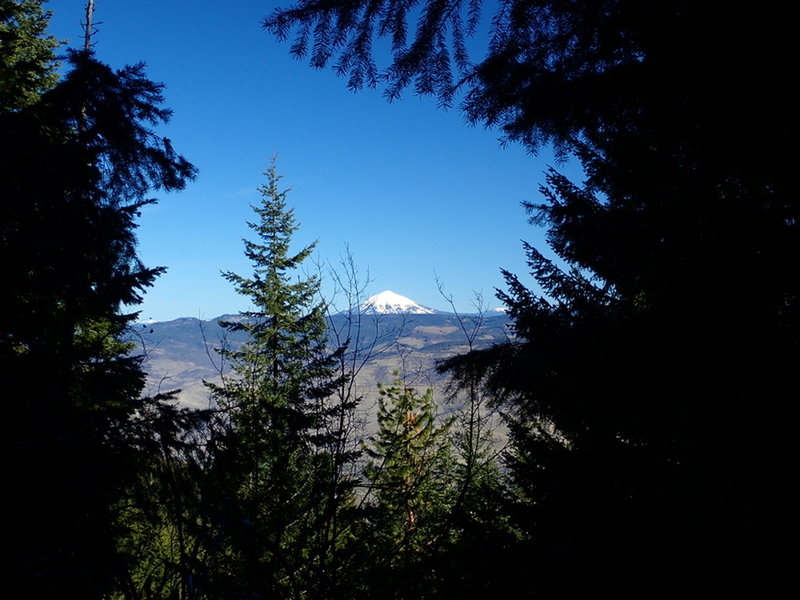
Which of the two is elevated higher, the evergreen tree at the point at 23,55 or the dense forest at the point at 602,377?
the evergreen tree at the point at 23,55

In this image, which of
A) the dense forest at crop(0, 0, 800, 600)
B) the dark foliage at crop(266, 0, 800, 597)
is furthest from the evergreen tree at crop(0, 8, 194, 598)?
the dark foliage at crop(266, 0, 800, 597)

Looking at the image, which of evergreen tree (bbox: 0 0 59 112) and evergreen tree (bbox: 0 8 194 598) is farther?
evergreen tree (bbox: 0 0 59 112)

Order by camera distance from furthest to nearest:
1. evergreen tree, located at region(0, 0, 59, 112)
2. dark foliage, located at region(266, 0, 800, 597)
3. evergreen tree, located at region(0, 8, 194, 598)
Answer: evergreen tree, located at region(0, 0, 59, 112)
evergreen tree, located at region(0, 8, 194, 598)
dark foliage, located at region(266, 0, 800, 597)

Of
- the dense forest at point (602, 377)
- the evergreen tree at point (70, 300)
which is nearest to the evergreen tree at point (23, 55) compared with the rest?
the evergreen tree at point (70, 300)

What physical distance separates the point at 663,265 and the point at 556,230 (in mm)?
2112

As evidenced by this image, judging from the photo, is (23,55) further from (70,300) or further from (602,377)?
(602,377)

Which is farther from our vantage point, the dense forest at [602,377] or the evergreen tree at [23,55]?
the evergreen tree at [23,55]

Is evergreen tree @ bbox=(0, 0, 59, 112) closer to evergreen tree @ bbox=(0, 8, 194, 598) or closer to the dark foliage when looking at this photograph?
evergreen tree @ bbox=(0, 8, 194, 598)

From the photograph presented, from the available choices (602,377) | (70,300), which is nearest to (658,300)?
(602,377)

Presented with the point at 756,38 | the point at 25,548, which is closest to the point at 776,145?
the point at 756,38

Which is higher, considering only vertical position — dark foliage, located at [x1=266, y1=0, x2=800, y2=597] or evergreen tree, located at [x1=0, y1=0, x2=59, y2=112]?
evergreen tree, located at [x1=0, y1=0, x2=59, y2=112]

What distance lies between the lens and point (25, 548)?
2512mm

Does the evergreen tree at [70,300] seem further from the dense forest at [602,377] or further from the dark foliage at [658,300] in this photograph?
the dark foliage at [658,300]

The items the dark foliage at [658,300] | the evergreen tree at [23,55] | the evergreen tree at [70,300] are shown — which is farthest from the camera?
the evergreen tree at [23,55]
